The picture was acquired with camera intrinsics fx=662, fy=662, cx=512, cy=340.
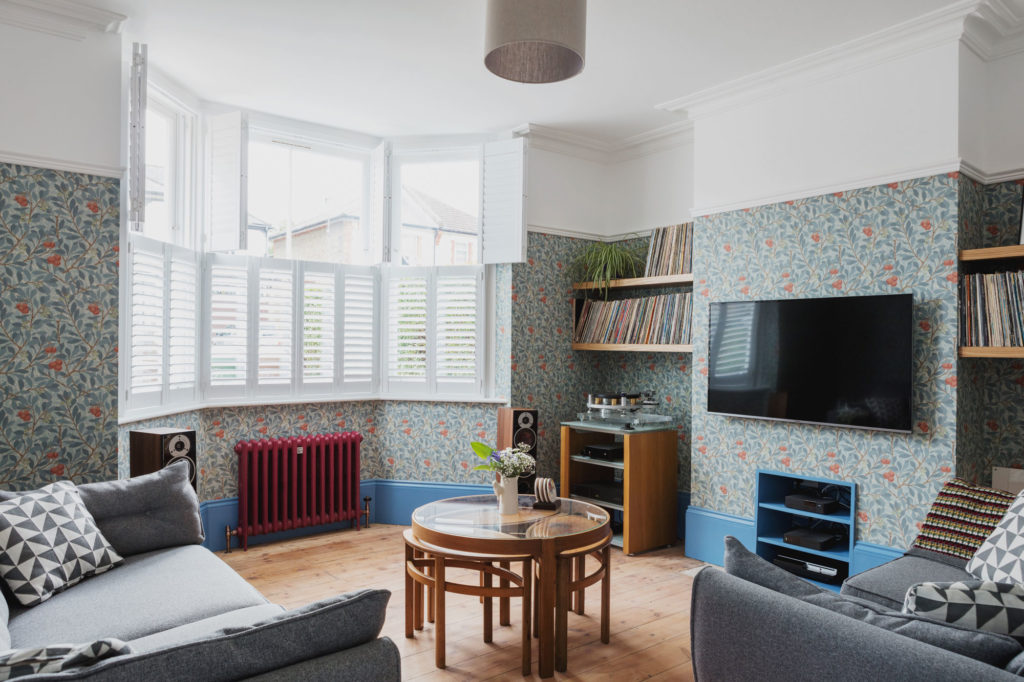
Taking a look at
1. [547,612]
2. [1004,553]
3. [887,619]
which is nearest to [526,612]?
[547,612]

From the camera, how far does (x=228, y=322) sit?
182 inches

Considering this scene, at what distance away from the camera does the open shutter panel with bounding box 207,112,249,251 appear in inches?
175

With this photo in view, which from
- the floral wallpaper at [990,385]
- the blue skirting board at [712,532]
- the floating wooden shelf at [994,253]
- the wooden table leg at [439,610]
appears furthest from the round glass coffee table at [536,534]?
the floating wooden shelf at [994,253]

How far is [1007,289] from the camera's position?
3.12 m

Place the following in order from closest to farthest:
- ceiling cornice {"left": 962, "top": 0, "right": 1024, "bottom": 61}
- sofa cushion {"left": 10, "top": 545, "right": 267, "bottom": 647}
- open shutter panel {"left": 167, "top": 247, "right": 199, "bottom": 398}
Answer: sofa cushion {"left": 10, "top": 545, "right": 267, "bottom": 647}
ceiling cornice {"left": 962, "top": 0, "right": 1024, "bottom": 61}
open shutter panel {"left": 167, "top": 247, "right": 199, "bottom": 398}

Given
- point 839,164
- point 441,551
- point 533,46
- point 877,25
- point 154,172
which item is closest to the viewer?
point 533,46

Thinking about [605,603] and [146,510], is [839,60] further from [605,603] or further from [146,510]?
[146,510]

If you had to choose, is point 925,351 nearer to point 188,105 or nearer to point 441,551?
point 441,551

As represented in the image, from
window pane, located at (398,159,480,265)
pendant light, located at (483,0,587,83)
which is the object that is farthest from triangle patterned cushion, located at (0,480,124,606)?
window pane, located at (398,159,480,265)

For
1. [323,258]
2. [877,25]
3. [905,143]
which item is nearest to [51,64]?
[323,258]

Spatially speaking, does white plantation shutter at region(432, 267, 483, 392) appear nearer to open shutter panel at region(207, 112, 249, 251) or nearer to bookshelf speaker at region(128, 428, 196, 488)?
open shutter panel at region(207, 112, 249, 251)

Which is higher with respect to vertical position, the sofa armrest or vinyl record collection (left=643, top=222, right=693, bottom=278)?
vinyl record collection (left=643, top=222, right=693, bottom=278)

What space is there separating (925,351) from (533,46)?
2465 mm

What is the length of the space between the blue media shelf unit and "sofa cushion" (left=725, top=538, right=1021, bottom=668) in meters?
2.07
